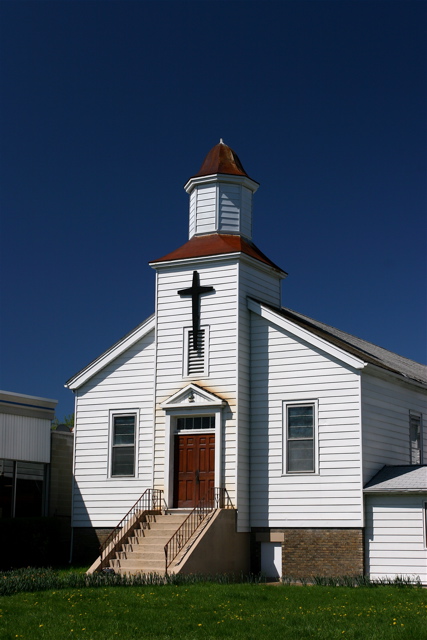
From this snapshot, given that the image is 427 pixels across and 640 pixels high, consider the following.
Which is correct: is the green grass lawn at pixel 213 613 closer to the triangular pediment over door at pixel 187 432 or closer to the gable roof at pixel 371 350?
the triangular pediment over door at pixel 187 432

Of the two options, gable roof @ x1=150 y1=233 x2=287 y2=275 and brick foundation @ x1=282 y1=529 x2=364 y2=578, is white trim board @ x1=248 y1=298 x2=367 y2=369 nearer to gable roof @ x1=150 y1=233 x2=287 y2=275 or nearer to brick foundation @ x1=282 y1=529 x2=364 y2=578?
gable roof @ x1=150 y1=233 x2=287 y2=275

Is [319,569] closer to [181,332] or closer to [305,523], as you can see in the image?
[305,523]

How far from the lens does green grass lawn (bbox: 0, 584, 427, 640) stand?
13375 mm

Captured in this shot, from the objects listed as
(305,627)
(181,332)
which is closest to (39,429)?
(181,332)

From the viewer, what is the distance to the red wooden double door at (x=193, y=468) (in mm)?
24250

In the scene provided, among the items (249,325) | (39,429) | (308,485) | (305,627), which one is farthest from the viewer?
(39,429)

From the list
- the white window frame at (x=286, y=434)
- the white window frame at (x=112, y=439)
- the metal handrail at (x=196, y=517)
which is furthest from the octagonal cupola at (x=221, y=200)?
the metal handrail at (x=196, y=517)

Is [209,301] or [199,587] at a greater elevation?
[209,301]

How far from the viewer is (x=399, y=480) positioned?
2228 cm

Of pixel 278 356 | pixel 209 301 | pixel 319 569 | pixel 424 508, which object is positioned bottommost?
pixel 319 569

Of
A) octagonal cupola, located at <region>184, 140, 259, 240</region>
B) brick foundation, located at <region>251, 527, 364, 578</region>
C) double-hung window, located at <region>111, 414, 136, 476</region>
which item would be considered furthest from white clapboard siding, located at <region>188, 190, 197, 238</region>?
brick foundation, located at <region>251, 527, 364, 578</region>

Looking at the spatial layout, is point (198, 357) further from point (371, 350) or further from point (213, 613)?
point (213, 613)

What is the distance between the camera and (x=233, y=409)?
24.0 m

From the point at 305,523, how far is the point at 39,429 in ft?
32.5
